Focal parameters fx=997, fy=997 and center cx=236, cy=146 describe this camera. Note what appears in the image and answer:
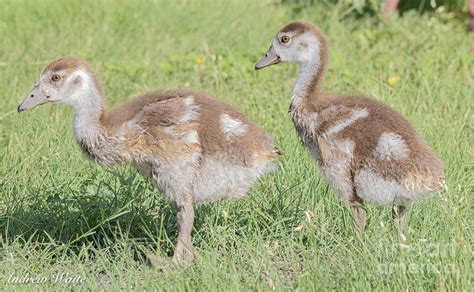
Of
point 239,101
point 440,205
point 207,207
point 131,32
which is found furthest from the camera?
point 131,32

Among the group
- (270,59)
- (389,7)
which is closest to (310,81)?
(270,59)

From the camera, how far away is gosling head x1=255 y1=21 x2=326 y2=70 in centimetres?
582

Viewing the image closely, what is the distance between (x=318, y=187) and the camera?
6.05 metres

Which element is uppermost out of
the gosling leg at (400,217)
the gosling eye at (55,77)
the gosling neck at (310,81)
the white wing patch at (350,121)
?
the gosling eye at (55,77)

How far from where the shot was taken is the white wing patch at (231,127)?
5.41m

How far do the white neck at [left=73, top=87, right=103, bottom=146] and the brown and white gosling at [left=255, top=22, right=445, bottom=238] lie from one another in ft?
3.70

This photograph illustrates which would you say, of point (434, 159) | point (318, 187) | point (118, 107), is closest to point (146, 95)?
point (118, 107)

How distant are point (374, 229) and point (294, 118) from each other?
797 mm

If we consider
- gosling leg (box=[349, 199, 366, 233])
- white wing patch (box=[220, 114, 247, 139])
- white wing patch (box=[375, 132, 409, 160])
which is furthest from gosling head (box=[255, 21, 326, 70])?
gosling leg (box=[349, 199, 366, 233])

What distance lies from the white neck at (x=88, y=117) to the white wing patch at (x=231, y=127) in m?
0.67

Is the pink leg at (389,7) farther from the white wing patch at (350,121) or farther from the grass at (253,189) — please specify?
the white wing patch at (350,121)

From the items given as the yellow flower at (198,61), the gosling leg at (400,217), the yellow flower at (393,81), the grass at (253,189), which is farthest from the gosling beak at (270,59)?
the yellow flower at (198,61)

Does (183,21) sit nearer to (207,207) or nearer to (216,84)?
(216,84)

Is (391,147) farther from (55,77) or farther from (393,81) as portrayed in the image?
(393,81)
